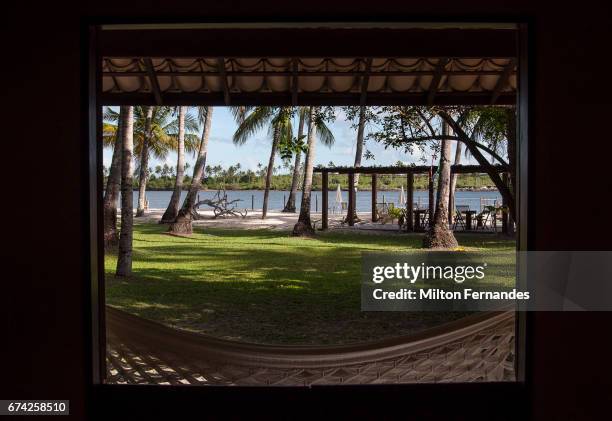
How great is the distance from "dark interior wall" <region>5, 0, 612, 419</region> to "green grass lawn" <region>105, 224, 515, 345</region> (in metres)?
2.56

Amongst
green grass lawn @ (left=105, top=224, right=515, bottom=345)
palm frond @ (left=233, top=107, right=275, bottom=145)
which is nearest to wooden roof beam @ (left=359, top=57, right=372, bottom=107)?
green grass lawn @ (left=105, top=224, right=515, bottom=345)

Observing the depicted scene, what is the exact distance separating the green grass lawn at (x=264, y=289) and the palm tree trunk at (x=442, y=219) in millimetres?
350

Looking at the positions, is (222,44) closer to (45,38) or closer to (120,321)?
(45,38)

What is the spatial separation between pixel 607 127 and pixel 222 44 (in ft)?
4.18

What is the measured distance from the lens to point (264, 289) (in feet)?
19.1

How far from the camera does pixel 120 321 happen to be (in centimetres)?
223

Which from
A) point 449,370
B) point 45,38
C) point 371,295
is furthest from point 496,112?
point 45,38

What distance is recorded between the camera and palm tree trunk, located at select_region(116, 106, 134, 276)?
5887 mm

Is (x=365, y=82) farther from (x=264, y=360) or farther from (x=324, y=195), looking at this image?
(x=324, y=195)

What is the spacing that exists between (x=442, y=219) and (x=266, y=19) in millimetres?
7113

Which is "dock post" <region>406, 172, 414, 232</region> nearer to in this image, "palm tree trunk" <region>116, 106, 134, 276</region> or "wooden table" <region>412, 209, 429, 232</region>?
"wooden table" <region>412, 209, 429, 232</region>

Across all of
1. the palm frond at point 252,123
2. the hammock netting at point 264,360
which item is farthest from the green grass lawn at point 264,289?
the palm frond at point 252,123

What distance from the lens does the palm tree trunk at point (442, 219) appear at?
8.12m

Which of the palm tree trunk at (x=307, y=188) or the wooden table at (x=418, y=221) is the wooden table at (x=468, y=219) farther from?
the palm tree trunk at (x=307, y=188)
